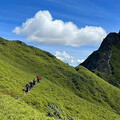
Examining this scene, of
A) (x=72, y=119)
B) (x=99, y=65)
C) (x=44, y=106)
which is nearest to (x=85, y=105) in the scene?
(x=72, y=119)

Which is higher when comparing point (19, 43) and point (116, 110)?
point (19, 43)

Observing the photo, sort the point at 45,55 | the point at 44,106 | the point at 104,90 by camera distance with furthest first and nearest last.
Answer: the point at 45,55 < the point at 104,90 < the point at 44,106

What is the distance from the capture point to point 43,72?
2709 inches

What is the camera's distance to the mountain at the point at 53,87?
39.6 m

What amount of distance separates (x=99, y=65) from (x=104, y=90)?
95.0 metres

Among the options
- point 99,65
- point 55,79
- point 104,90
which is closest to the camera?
point 55,79

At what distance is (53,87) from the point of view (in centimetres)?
5556

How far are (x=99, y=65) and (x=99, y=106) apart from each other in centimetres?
11082

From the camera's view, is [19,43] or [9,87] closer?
[9,87]

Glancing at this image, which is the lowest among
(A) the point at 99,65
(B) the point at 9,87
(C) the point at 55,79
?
(B) the point at 9,87

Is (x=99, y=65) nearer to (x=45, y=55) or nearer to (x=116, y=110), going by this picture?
(x=45, y=55)

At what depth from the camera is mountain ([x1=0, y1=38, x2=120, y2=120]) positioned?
130ft

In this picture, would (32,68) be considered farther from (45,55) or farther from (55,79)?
(45,55)

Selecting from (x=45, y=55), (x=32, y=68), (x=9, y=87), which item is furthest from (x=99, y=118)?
(x=45, y=55)
